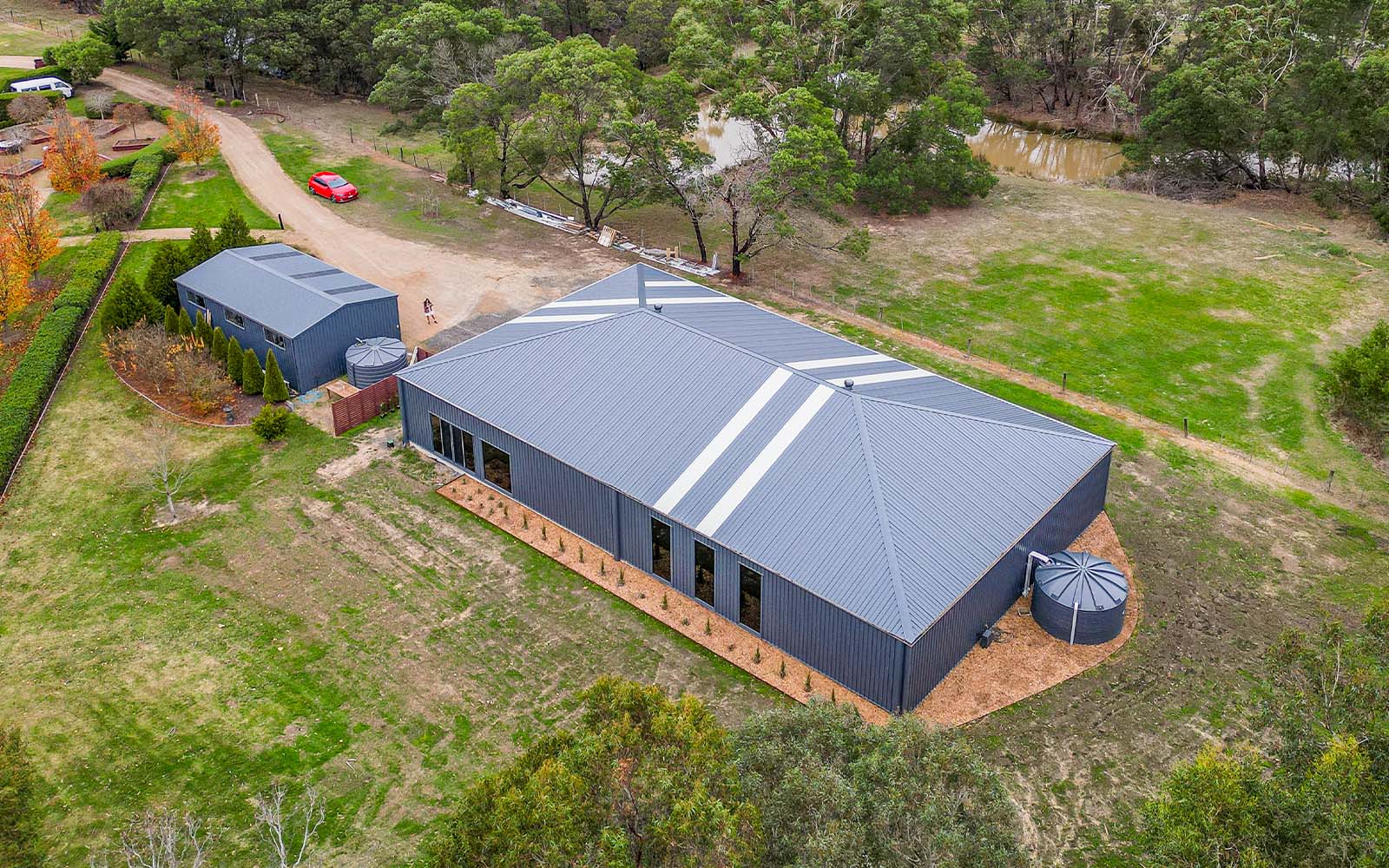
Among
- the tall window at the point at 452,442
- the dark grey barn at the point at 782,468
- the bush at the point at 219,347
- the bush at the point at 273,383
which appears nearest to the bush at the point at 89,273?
the bush at the point at 219,347

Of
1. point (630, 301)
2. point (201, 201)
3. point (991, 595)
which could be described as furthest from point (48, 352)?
point (991, 595)

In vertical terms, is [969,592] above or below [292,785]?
above

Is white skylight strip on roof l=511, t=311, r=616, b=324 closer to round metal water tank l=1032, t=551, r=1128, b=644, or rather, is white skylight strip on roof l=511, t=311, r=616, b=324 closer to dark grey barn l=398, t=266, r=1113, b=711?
dark grey barn l=398, t=266, r=1113, b=711

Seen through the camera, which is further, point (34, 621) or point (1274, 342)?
point (1274, 342)

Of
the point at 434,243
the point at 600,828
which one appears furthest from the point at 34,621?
the point at 434,243

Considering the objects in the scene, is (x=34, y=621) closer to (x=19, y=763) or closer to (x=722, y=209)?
(x=19, y=763)

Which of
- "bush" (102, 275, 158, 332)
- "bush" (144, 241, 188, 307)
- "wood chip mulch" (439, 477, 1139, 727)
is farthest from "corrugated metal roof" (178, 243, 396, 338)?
"wood chip mulch" (439, 477, 1139, 727)
